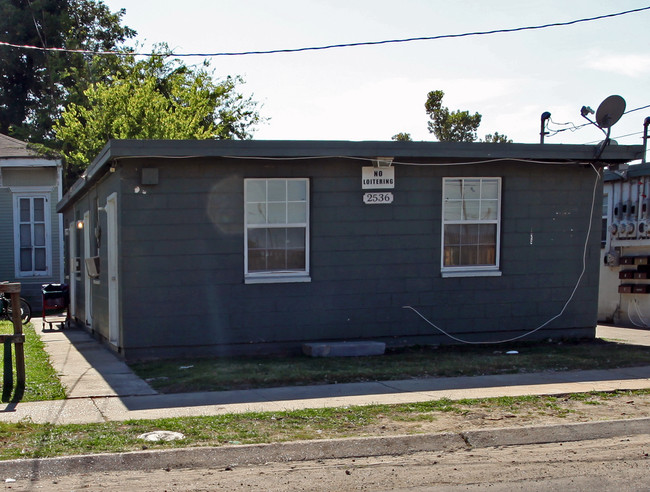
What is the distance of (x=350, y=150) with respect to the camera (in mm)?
11156

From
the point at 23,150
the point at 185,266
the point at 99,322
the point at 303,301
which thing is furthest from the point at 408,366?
the point at 23,150

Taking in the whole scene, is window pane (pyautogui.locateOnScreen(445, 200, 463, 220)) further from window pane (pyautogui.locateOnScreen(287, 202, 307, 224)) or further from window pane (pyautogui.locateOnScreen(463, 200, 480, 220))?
window pane (pyautogui.locateOnScreen(287, 202, 307, 224))

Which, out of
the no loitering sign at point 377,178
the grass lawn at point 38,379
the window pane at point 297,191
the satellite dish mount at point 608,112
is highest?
the satellite dish mount at point 608,112

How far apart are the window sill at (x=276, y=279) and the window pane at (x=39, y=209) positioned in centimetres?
1188

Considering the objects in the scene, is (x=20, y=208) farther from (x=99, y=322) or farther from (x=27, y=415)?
(x=27, y=415)

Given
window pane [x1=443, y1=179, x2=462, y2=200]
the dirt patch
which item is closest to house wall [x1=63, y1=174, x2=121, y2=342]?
window pane [x1=443, y1=179, x2=462, y2=200]

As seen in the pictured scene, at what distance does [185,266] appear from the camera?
10.9m

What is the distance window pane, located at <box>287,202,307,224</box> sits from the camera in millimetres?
11312

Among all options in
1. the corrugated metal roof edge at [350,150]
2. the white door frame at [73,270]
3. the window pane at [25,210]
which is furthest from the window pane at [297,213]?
the window pane at [25,210]

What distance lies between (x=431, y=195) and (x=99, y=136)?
1252 cm

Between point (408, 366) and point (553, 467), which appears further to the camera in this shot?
point (408, 366)

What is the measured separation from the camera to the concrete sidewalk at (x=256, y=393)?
7.44 meters

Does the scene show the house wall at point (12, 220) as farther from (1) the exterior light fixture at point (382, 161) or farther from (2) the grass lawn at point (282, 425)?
(2) the grass lawn at point (282, 425)

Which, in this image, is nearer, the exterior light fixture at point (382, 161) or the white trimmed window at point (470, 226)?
the exterior light fixture at point (382, 161)
